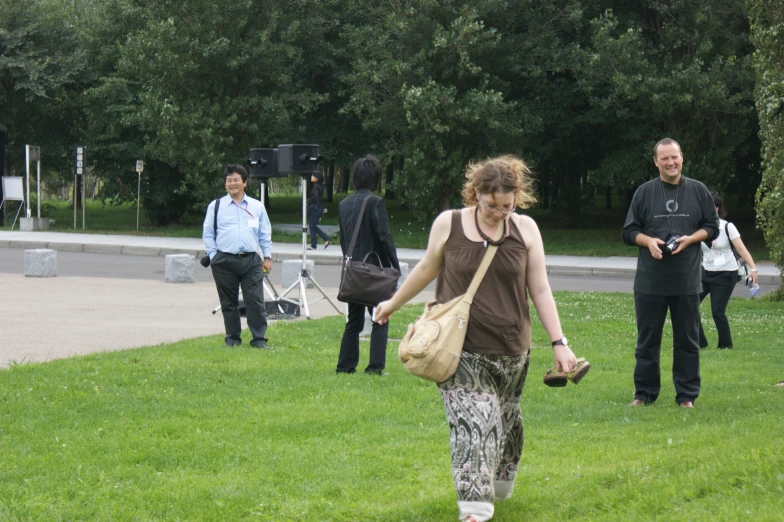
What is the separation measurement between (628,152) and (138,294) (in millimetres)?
15408

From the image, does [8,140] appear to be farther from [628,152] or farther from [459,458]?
[459,458]

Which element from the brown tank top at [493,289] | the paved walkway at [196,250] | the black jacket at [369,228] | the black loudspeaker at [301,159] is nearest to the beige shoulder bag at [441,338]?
the brown tank top at [493,289]

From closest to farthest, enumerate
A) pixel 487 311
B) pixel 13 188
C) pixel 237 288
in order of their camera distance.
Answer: pixel 487 311 < pixel 237 288 < pixel 13 188

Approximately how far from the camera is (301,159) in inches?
521

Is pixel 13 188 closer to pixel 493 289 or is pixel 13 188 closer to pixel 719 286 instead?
pixel 719 286

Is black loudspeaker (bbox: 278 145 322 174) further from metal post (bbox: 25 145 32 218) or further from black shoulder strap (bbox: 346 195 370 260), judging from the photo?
metal post (bbox: 25 145 32 218)

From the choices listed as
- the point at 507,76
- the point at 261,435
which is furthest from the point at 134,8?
the point at 261,435

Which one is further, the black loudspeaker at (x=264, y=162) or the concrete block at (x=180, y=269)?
the concrete block at (x=180, y=269)

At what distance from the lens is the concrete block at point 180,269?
59.4 feet

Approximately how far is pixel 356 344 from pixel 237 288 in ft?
6.31

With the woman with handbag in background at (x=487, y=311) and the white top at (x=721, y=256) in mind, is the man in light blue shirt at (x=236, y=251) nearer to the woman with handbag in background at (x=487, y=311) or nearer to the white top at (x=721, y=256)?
the white top at (x=721, y=256)

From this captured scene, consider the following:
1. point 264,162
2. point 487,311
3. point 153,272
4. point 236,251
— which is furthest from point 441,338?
point 153,272

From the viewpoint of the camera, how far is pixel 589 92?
26.1 meters

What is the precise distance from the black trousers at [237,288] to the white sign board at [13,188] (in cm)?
2348
